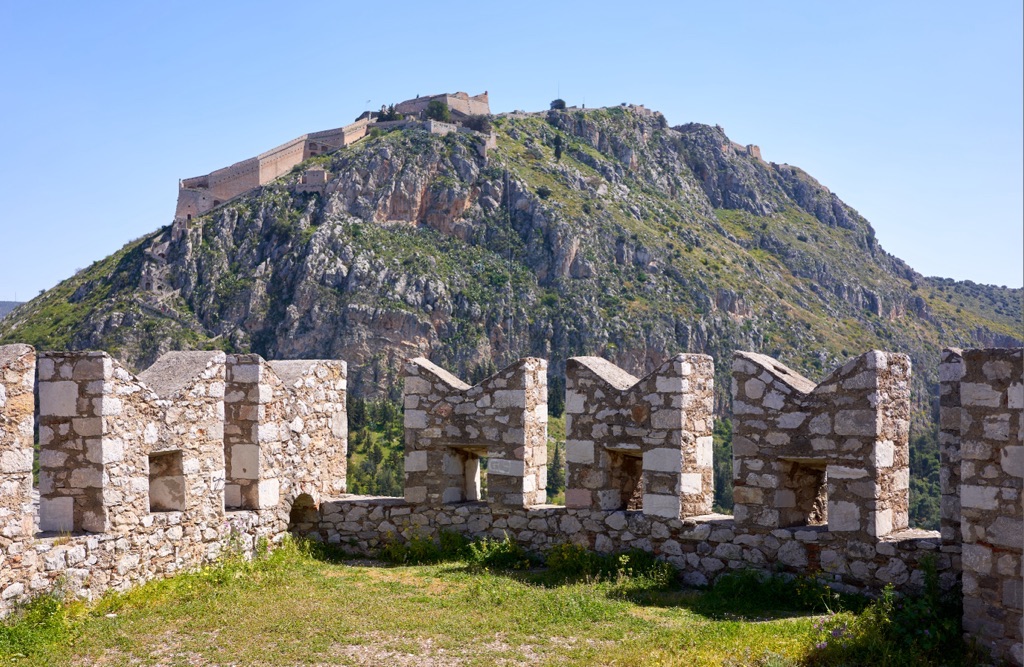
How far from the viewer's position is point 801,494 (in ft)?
31.0

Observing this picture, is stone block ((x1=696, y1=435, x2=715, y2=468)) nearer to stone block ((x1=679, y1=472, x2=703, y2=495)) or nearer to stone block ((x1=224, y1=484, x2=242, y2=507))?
stone block ((x1=679, y1=472, x2=703, y2=495))

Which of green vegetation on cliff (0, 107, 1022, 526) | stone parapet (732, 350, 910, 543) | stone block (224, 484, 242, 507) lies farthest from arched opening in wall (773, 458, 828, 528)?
green vegetation on cliff (0, 107, 1022, 526)

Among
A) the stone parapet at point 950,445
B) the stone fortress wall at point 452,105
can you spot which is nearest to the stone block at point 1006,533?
the stone parapet at point 950,445

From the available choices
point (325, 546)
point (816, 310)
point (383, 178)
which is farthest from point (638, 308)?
point (325, 546)

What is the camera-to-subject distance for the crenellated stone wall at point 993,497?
6.93m

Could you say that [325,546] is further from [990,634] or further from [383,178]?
[383,178]

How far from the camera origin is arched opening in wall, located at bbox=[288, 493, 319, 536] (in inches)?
454

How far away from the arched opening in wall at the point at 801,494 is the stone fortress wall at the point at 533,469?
2cm

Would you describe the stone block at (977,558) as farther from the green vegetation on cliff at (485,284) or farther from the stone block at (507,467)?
the green vegetation on cliff at (485,284)

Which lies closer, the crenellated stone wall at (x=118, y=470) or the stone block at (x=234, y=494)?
the crenellated stone wall at (x=118, y=470)

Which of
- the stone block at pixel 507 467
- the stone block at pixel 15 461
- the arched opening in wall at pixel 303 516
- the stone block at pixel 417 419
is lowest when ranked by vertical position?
the arched opening in wall at pixel 303 516

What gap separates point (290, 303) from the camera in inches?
4011

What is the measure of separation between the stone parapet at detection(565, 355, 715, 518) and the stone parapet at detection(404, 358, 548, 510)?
482 mm

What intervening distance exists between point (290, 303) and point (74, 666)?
97.1 m
